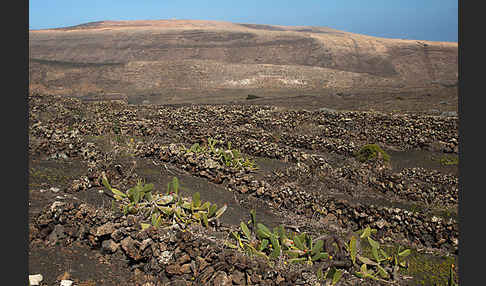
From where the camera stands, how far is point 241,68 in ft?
151

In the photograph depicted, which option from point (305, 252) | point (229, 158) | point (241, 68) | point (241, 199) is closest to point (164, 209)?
point (305, 252)

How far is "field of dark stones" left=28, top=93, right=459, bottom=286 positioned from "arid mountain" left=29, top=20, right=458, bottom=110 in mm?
12928

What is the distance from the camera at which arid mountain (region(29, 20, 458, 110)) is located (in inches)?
1340

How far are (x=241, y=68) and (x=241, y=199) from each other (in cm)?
3963

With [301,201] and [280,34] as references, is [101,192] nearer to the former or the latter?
[301,201]

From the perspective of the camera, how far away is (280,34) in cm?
6194

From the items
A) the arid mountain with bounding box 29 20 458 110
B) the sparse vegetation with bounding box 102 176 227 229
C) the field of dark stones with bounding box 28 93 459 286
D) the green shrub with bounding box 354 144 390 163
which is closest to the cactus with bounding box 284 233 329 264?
the field of dark stones with bounding box 28 93 459 286

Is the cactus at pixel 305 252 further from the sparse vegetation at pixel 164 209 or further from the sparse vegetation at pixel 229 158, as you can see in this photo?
the sparse vegetation at pixel 229 158

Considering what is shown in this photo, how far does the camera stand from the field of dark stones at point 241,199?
4.96 m

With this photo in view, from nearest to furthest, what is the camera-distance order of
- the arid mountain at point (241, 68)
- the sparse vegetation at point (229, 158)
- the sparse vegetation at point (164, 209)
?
the sparse vegetation at point (164, 209), the sparse vegetation at point (229, 158), the arid mountain at point (241, 68)

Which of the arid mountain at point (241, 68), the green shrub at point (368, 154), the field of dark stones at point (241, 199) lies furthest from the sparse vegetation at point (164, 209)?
the arid mountain at point (241, 68)

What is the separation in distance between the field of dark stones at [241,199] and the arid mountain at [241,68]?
509 inches

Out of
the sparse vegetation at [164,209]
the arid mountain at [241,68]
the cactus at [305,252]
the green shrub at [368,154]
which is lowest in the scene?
the cactus at [305,252]

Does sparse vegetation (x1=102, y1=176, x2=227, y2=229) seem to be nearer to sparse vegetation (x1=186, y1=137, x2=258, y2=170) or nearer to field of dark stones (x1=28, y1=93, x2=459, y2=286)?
field of dark stones (x1=28, y1=93, x2=459, y2=286)
